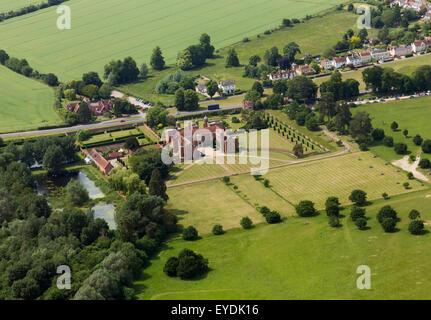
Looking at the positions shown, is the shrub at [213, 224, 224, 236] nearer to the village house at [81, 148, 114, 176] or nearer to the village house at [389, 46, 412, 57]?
the village house at [81, 148, 114, 176]

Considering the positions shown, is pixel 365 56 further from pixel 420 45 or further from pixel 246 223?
pixel 246 223

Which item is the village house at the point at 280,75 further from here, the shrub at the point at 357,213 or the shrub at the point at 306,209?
the shrub at the point at 357,213

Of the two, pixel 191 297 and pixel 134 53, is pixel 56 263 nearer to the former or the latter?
pixel 191 297

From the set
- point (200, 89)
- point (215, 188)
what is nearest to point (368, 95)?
point (200, 89)

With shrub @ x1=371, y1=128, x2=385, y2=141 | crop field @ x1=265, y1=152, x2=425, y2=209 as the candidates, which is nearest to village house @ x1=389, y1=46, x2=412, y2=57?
shrub @ x1=371, y1=128, x2=385, y2=141

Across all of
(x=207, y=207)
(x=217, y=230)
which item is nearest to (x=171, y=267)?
(x=217, y=230)

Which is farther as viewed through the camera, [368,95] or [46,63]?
[46,63]
